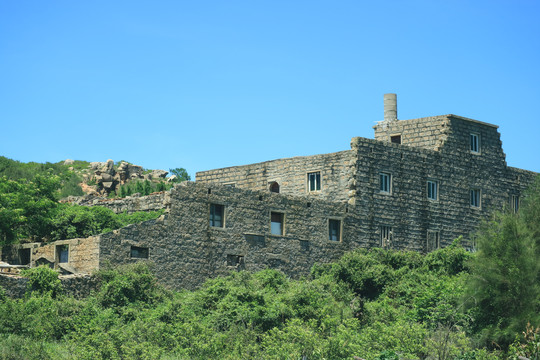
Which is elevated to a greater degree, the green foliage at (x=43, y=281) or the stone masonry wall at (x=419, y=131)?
the stone masonry wall at (x=419, y=131)

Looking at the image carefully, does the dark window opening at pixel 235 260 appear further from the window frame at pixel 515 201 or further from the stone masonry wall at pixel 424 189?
the window frame at pixel 515 201

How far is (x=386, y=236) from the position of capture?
40750 millimetres

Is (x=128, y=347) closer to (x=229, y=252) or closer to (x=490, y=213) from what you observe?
(x=229, y=252)

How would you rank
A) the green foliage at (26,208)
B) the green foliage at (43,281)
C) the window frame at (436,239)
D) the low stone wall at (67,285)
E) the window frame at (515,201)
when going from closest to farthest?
1. the low stone wall at (67,285)
2. the green foliage at (43,281)
3. the green foliage at (26,208)
4. the window frame at (436,239)
5. the window frame at (515,201)

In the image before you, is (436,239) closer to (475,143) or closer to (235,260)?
(475,143)

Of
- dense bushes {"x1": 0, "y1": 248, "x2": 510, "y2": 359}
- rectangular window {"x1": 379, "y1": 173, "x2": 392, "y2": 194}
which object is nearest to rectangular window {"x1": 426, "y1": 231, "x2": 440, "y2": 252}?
rectangular window {"x1": 379, "y1": 173, "x2": 392, "y2": 194}

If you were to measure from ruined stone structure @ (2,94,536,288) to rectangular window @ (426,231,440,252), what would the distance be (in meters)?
0.06

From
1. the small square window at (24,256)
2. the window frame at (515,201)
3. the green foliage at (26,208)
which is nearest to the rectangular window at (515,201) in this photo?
the window frame at (515,201)

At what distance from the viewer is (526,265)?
30.3 m

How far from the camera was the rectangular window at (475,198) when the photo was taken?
44.7 meters

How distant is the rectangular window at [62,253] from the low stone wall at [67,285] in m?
2.58

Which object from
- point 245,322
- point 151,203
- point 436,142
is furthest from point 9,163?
point 245,322

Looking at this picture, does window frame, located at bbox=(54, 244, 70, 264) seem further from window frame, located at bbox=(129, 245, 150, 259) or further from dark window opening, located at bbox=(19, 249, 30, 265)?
window frame, located at bbox=(129, 245, 150, 259)

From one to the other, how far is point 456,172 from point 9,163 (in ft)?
154
